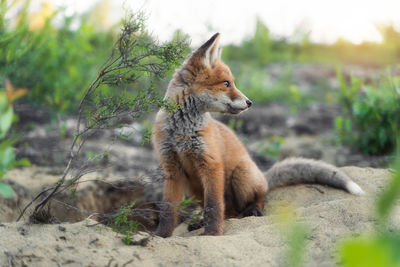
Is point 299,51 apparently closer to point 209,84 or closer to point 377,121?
point 377,121

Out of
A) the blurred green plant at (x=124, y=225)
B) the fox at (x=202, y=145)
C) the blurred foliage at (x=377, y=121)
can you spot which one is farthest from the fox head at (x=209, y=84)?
the blurred foliage at (x=377, y=121)

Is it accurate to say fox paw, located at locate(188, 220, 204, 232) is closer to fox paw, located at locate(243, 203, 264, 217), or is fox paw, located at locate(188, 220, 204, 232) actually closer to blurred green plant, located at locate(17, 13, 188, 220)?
fox paw, located at locate(243, 203, 264, 217)

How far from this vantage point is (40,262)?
266cm

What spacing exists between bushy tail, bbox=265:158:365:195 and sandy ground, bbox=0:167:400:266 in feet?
3.42

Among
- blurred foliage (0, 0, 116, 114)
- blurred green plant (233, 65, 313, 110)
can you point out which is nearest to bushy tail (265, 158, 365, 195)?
blurred foliage (0, 0, 116, 114)

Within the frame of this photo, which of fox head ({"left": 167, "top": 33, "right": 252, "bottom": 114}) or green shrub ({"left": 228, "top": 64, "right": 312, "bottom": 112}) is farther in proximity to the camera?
green shrub ({"left": 228, "top": 64, "right": 312, "bottom": 112})

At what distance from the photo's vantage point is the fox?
4195 millimetres

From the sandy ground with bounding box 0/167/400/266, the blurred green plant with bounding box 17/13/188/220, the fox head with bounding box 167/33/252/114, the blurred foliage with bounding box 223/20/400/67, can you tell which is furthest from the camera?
the blurred foliage with bounding box 223/20/400/67

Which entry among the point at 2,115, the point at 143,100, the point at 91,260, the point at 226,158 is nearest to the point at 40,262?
the point at 91,260

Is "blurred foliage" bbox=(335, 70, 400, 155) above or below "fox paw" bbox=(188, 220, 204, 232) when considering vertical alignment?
above

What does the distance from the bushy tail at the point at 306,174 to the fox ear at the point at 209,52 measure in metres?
1.65

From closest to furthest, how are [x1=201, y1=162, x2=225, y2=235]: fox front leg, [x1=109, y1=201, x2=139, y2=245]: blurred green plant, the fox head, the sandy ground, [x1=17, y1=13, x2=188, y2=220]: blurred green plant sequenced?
the sandy ground, [x1=109, y1=201, x2=139, y2=245]: blurred green plant, [x1=17, y1=13, x2=188, y2=220]: blurred green plant, [x1=201, y1=162, x2=225, y2=235]: fox front leg, the fox head

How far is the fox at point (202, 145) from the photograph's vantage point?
4.20 m

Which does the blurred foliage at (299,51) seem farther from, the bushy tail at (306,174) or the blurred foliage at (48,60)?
the bushy tail at (306,174)
